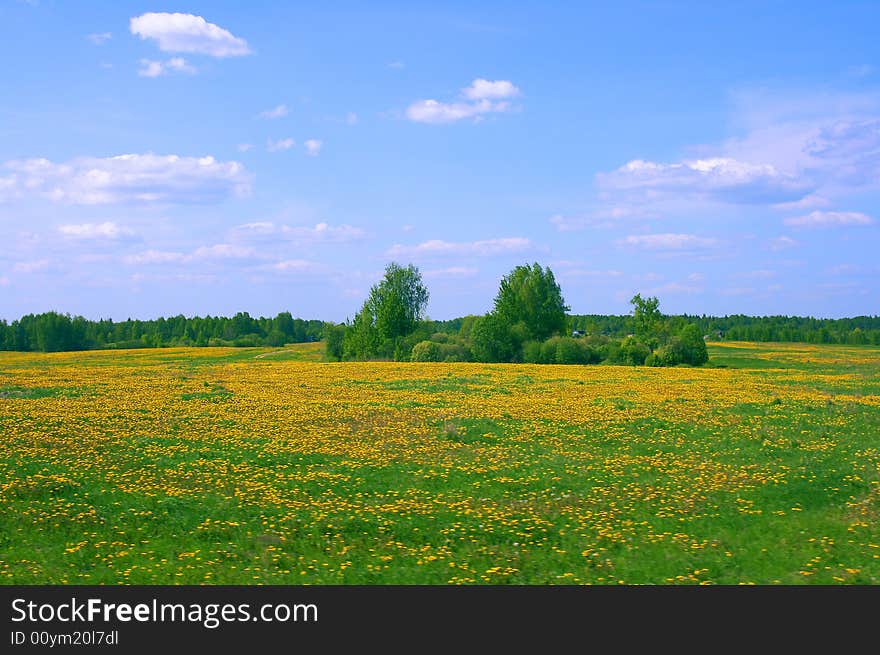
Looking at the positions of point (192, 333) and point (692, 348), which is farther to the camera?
point (192, 333)

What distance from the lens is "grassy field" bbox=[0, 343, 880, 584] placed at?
10.5 meters

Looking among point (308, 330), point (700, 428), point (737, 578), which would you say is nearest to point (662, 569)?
point (737, 578)

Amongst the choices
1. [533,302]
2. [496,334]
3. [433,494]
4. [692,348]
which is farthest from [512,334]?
[433,494]

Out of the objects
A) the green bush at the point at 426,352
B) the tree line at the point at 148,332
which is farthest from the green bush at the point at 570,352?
the tree line at the point at 148,332

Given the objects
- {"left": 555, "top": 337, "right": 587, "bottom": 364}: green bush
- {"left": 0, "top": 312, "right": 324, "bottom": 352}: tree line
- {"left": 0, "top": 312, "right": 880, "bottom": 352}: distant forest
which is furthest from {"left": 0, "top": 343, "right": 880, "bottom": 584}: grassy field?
{"left": 0, "top": 312, "right": 324, "bottom": 352}: tree line

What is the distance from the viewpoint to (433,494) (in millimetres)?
14836

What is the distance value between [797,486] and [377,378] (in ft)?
112

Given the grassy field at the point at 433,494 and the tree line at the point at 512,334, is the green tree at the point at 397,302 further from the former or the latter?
the grassy field at the point at 433,494

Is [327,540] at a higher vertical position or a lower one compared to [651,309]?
lower

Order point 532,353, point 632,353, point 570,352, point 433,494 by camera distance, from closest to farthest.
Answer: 1. point 433,494
2. point 632,353
3. point 570,352
4. point 532,353

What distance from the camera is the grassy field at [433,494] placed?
10547mm

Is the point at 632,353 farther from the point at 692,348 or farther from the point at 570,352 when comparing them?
the point at 570,352
